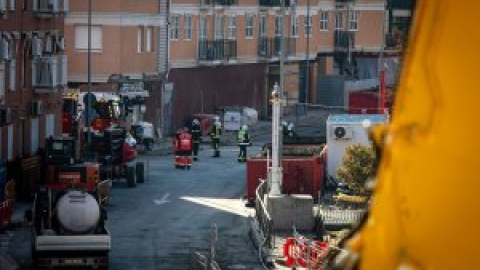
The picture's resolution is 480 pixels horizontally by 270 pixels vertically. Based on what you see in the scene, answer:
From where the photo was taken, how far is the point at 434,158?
10.3 feet

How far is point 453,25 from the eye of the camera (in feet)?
10.5

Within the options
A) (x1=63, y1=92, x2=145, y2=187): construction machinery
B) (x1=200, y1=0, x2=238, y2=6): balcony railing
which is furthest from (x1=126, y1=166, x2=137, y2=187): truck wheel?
(x1=200, y1=0, x2=238, y2=6): balcony railing

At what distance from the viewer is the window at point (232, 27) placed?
71562 mm

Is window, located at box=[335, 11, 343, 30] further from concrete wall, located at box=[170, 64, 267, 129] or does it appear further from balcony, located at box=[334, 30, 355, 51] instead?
concrete wall, located at box=[170, 64, 267, 129]

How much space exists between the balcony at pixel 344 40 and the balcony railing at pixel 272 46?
7423 millimetres

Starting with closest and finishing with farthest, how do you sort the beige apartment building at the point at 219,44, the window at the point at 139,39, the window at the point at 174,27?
the beige apartment building at the point at 219,44
the window at the point at 139,39
the window at the point at 174,27

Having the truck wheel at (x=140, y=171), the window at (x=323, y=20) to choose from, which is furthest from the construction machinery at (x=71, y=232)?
the window at (x=323, y=20)

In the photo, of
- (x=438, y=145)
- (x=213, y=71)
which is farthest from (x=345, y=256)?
(x=213, y=71)

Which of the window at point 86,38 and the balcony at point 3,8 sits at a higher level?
the balcony at point 3,8

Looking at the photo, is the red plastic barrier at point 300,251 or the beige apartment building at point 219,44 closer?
the red plastic barrier at point 300,251

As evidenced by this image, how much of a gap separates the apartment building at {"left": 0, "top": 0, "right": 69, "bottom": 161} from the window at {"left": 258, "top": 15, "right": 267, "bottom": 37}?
86.2 feet

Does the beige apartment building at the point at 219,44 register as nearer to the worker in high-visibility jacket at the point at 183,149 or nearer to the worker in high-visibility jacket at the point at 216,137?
the worker in high-visibility jacket at the point at 216,137

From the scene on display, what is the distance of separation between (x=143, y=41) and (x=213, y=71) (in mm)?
8565

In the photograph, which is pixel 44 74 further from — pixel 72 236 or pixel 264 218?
pixel 72 236
